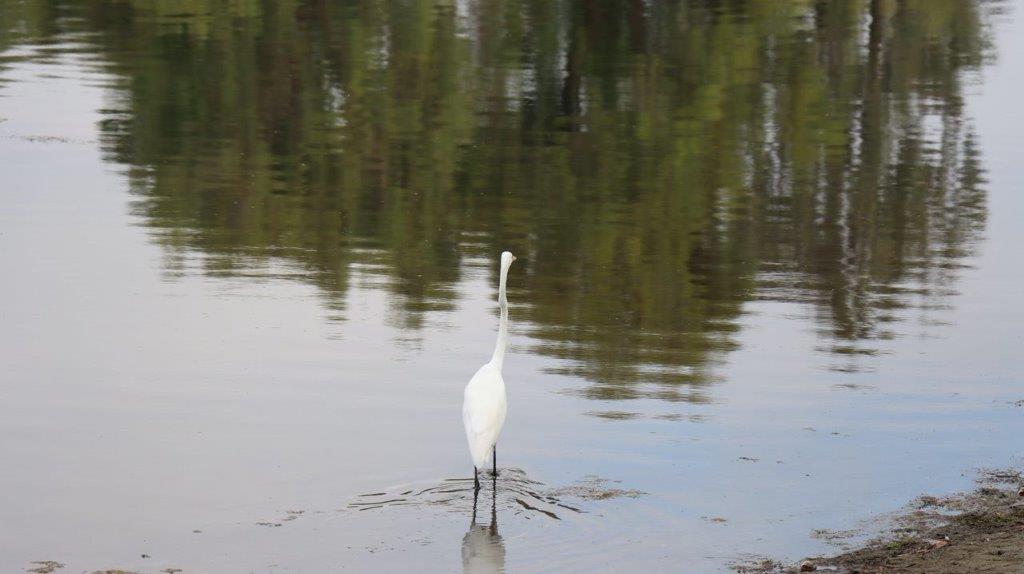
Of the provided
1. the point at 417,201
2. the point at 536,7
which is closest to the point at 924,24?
the point at 536,7

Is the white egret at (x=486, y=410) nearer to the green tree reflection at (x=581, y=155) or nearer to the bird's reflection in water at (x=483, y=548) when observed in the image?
the bird's reflection in water at (x=483, y=548)

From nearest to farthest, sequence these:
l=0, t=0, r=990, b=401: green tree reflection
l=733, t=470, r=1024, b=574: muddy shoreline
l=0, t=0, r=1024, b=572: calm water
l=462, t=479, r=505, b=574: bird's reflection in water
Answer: l=733, t=470, r=1024, b=574: muddy shoreline < l=462, t=479, r=505, b=574: bird's reflection in water < l=0, t=0, r=1024, b=572: calm water < l=0, t=0, r=990, b=401: green tree reflection

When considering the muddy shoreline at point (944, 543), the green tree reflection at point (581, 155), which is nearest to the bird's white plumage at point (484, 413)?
the muddy shoreline at point (944, 543)

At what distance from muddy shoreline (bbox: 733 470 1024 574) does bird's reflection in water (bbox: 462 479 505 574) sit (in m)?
1.31

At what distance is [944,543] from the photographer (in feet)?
28.9

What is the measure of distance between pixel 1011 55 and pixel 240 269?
29.5 m

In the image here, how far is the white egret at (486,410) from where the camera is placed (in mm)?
9938

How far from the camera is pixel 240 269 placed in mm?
17188

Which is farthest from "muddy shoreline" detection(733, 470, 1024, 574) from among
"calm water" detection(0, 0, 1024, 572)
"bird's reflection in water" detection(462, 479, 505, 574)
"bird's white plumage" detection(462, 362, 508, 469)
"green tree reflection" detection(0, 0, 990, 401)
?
"green tree reflection" detection(0, 0, 990, 401)

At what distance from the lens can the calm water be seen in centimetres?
990

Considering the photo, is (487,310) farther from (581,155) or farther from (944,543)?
(581,155)

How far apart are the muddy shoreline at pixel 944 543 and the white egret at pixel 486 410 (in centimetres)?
182

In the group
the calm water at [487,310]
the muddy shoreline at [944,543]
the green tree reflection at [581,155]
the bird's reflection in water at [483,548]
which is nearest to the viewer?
the muddy shoreline at [944,543]

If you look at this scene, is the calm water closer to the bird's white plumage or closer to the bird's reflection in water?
the bird's reflection in water
